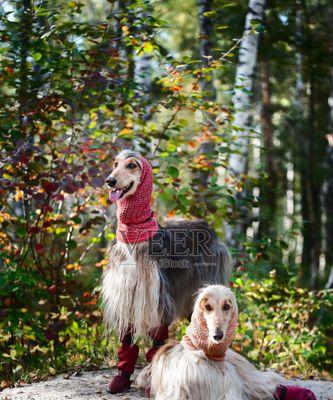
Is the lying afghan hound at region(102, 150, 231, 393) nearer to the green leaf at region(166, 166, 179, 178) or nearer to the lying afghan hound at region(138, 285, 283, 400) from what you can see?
the lying afghan hound at region(138, 285, 283, 400)

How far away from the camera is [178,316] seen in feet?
14.1

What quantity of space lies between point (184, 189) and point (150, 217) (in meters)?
1.61

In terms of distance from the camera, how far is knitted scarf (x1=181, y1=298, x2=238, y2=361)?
3.54m

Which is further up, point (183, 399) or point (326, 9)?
point (326, 9)

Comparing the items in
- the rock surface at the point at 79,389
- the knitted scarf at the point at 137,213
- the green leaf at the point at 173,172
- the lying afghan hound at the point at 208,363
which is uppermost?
the green leaf at the point at 173,172

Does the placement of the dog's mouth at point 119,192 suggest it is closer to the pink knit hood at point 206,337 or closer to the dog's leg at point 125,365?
the pink knit hood at point 206,337

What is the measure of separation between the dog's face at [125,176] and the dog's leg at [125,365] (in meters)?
1.09

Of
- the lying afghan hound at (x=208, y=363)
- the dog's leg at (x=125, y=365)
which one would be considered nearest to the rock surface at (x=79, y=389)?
the dog's leg at (x=125, y=365)

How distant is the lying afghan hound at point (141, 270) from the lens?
153 inches

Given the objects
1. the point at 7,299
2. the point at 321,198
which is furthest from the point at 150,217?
the point at 321,198

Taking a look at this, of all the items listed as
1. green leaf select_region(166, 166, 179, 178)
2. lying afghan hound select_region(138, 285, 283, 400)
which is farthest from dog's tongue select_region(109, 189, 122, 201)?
green leaf select_region(166, 166, 179, 178)

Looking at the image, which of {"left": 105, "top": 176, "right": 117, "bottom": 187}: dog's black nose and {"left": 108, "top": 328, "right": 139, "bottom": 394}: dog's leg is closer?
{"left": 105, "top": 176, "right": 117, "bottom": 187}: dog's black nose

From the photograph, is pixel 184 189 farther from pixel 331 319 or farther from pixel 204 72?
pixel 331 319

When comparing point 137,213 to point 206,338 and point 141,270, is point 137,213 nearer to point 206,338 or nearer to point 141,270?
point 141,270
